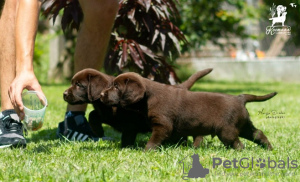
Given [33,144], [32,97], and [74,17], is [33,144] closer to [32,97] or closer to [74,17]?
[32,97]

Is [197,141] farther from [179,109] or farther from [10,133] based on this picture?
[10,133]

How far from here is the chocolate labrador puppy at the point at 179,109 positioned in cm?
314

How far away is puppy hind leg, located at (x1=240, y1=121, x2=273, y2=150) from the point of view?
3.31m

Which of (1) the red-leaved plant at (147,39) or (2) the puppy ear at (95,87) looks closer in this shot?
(2) the puppy ear at (95,87)

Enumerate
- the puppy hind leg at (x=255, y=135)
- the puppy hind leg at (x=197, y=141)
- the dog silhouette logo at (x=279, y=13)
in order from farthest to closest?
1. the dog silhouette logo at (x=279, y=13)
2. the puppy hind leg at (x=197, y=141)
3. the puppy hind leg at (x=255, y=135)

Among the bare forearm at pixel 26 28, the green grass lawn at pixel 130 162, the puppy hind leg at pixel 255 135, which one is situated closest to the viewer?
the green grass lawn at pixel 130 162

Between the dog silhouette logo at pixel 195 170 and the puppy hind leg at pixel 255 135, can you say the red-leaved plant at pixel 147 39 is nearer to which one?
the puppy hind leg at pixel 255 135

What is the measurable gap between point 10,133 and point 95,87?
63 cm

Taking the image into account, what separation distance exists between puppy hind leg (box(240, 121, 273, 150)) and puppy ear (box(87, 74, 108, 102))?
980 millimetres

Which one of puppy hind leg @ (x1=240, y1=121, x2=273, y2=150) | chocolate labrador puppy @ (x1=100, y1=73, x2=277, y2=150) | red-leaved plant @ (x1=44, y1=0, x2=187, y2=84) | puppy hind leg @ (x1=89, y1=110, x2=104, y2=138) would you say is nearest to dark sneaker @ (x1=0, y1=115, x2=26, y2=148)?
puppy hind leg @ (x1=89, y1=110, x2=104, y2=138)

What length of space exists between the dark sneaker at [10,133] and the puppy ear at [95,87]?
518mm

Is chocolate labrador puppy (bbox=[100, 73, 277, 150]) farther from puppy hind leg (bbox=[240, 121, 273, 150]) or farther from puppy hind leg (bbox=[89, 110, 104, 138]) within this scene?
puppy hind leg (bbox=[89, 110, 104, 138])

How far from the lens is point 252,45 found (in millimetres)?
14852

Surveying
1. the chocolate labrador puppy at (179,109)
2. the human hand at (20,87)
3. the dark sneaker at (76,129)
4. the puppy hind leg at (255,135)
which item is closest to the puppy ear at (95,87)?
the chocolate labrador puppy at (179,109)
